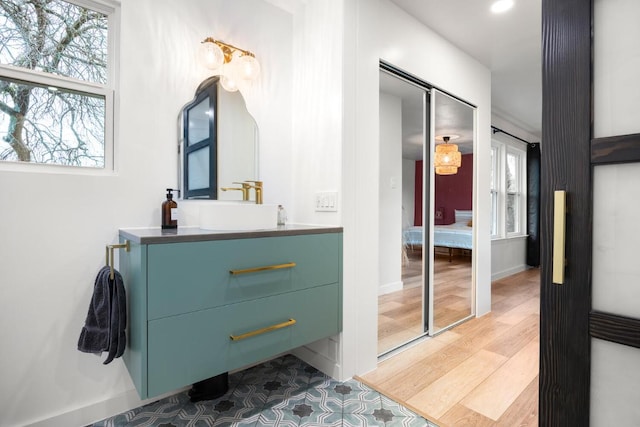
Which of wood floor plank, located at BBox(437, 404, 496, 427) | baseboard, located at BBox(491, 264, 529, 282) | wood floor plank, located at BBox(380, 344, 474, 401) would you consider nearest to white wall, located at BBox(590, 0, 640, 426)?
wood floor plank, located at BBox(437, 404, 496, 427)

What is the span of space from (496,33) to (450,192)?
1385mm

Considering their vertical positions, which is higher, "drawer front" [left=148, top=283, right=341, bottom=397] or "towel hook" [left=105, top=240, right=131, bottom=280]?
"towel hook" [left=105, top=240, right=131, bottom=280]

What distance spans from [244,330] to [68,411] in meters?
0.91

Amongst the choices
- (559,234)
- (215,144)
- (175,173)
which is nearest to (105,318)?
(175,173)

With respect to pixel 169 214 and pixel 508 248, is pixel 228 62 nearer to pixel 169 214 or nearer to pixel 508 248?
pixel 169 214

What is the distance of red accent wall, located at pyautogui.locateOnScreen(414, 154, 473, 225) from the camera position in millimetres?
2793

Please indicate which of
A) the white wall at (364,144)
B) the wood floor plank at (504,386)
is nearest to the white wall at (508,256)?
the wood floor plank at (504,386)

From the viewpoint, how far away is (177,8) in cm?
180

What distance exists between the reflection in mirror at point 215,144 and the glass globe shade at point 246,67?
0.44 ft

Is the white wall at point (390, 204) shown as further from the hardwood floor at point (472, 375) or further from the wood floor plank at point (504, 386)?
the wood floor plank at point (504, 386)

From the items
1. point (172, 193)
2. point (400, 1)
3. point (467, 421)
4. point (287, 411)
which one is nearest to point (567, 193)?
point (467, 421)

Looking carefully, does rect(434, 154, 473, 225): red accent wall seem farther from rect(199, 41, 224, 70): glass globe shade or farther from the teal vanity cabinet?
rect(199, 41, 224, 70): glass globe shade

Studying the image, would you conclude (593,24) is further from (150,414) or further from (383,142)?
(150,414)

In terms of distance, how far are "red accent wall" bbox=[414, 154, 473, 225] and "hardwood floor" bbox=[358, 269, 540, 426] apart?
1.03 meters
